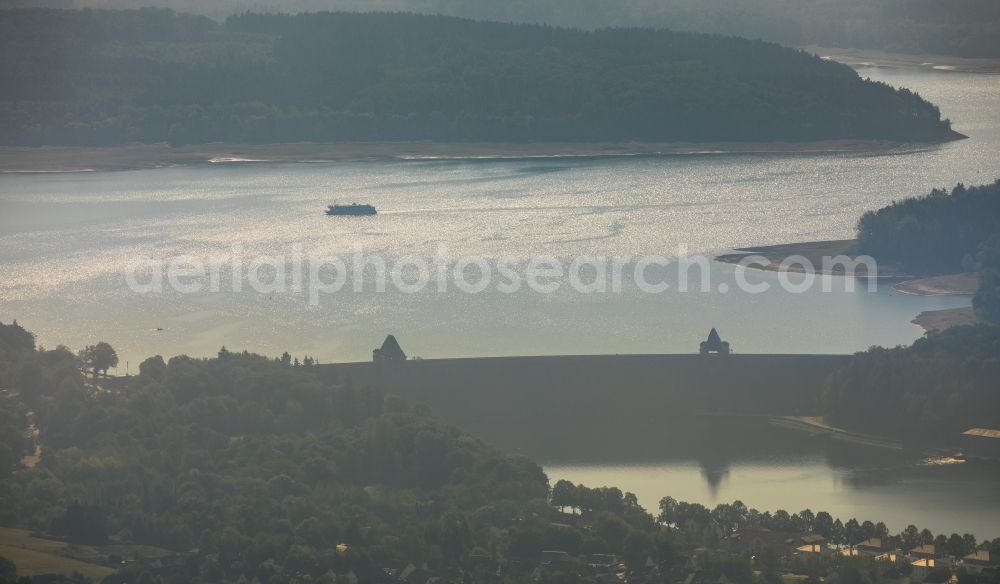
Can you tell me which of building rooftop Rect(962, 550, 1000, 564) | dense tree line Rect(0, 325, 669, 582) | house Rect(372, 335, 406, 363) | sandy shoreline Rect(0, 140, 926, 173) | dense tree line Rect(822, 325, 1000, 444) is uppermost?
sandy shoreline Rect(0, 140, 926, 173)

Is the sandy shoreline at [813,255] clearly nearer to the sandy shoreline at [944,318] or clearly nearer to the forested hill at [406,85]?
the sandy shoreline at [944,318]

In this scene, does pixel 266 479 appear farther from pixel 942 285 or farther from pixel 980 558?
pixel 942 285

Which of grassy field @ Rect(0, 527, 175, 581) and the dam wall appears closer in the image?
grassy field @ Rect(0, 527, 175, 581)

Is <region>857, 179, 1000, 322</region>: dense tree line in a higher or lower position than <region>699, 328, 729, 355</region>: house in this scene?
higher

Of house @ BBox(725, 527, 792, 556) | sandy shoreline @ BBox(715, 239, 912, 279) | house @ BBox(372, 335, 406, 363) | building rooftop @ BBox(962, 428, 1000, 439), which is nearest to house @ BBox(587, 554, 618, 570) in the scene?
house @ BBox(725, 527, 792, 556)

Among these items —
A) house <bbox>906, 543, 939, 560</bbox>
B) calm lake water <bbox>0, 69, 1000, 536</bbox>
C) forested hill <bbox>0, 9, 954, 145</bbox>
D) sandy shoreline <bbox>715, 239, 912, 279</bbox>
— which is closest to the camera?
house <bbox>906, 543, 939, 560</bbox>

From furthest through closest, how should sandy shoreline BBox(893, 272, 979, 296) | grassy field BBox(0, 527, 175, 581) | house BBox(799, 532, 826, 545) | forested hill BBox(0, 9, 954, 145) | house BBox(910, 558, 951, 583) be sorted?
forested hill BBox(0, 9, 954, 145) → sandy shoreline BBox(893, 272, 979, 296) → house BBox(799, 532, 826, 545) → grassy field BBox(0, 527, 175, 581) → house BBox(910, 558, 951, 583)

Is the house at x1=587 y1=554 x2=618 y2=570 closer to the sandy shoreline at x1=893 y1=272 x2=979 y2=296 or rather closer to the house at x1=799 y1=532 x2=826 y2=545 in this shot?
the house at x1=799 y1=532 x2=826 y2=545

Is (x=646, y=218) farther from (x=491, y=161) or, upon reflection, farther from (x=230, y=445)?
(x=230, y=445)
